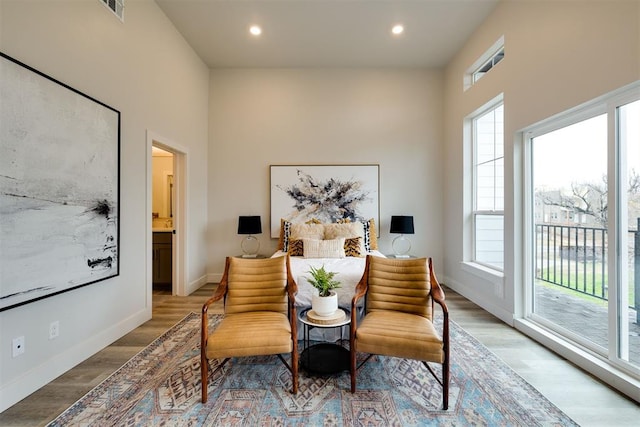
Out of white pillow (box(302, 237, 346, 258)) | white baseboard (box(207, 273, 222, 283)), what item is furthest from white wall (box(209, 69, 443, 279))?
white pillow (box(302, 237, 346, 258))

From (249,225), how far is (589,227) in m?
4.00

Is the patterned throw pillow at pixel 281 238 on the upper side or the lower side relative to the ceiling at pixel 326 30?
lower

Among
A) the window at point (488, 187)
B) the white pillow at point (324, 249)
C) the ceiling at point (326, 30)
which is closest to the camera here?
the ceiling at point (326, 30)

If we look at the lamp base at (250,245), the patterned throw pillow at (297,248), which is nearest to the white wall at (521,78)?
the patterned throw pillow at (297,248)

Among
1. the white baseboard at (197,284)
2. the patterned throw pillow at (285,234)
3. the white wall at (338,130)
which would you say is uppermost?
the white wall at (338,130)

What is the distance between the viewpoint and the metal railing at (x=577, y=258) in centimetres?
203

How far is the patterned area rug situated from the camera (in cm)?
169

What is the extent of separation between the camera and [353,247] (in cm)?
397

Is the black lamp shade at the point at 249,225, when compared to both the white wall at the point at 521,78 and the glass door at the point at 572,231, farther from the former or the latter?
the glass door at the point at 572,231

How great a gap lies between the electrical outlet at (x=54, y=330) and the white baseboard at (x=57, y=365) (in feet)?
0.53

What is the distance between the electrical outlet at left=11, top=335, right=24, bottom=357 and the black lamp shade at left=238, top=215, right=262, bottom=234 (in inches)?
108

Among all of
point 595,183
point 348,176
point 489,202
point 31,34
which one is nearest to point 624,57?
point 595,183

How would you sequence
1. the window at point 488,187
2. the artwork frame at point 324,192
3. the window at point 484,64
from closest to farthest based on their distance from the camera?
1. the window at point 484,64
2. the window at point 488,187
3. the artwork frame at point 324,192

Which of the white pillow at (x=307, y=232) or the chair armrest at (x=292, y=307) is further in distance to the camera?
the white pillow at (x=307, y=232)
